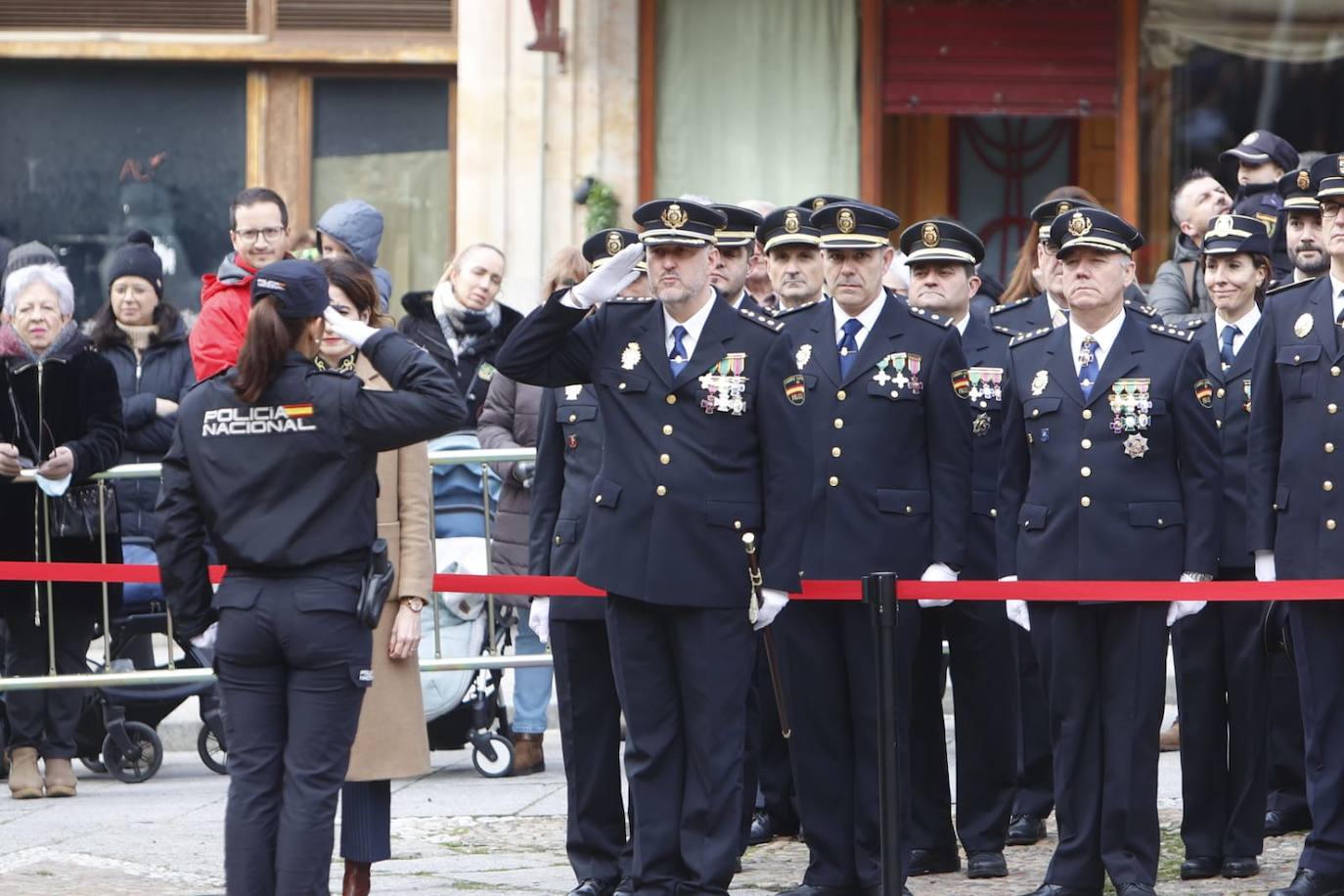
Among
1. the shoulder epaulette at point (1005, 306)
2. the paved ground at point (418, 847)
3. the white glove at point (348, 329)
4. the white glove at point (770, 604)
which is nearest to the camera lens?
the white glove at point (348, 329)

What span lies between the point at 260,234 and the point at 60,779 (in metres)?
2.47

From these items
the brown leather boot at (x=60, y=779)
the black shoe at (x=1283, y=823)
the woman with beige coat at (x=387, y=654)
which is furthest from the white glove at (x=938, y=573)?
Answer: the brown leather boot at (x=60, y=779)

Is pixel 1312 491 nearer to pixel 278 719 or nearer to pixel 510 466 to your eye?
pixel 278 719

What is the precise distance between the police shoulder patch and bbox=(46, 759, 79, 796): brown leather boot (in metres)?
5.03

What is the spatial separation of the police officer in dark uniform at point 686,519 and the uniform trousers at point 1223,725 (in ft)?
5.64

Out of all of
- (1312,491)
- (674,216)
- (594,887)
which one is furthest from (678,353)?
(1312,491)

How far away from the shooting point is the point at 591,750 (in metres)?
7.80

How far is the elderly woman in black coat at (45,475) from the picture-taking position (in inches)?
392

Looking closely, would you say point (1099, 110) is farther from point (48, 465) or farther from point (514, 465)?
point (48, 465)

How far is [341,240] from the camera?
379 inches

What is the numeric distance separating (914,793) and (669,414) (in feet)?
5.84

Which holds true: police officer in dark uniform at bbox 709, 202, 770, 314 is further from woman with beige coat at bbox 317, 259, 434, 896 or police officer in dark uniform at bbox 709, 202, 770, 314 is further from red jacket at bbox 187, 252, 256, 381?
red jacket at bbox 187, 252, 256, 381

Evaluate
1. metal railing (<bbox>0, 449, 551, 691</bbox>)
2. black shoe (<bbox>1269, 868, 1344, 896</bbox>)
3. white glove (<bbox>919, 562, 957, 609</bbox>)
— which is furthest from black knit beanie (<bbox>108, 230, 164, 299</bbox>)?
black shoe (<bbox>1269, 868, 1344, 896</bbox>)

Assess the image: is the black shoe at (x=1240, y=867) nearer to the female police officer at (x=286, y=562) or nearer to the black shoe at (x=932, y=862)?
the black shoe at (x=932, y=862)
